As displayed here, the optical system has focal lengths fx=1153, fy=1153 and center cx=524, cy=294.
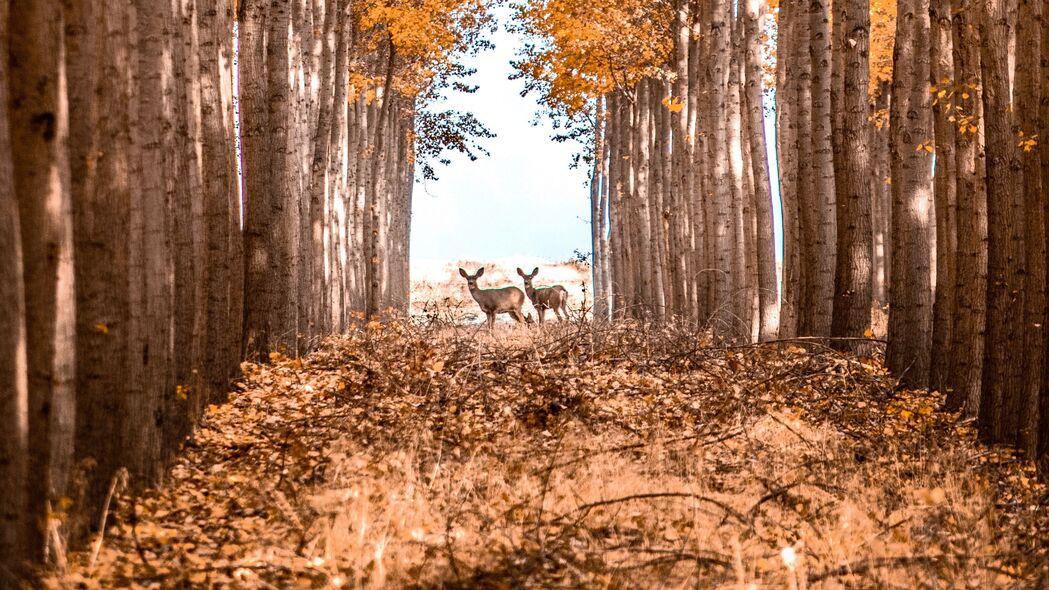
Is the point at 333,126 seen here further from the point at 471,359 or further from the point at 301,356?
the point at 471,359

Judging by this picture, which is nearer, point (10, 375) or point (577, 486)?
point (10, 375)

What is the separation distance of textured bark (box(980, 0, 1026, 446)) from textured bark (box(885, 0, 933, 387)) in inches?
115

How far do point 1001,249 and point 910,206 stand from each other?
11.0ft

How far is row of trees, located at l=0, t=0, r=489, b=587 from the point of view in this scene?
5711 mm

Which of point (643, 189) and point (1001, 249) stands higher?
point (643, 189)

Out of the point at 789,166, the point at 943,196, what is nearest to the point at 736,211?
the point at 789,166

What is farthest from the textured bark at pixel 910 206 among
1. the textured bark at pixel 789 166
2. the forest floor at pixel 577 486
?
the textured bark at pixel 789 166

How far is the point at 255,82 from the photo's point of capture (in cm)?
1445

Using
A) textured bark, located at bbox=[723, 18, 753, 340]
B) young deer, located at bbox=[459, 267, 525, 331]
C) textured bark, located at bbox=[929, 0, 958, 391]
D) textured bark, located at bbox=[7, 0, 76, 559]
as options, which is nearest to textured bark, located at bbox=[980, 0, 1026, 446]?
textured bark, located at bbox=[929, 0, 958, 391]

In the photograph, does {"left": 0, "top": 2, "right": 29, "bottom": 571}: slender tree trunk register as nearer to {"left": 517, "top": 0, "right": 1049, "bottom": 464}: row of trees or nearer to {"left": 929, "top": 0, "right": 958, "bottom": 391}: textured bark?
{"left": 517, "top": 0, "right": 1049, "bottom": 464}: row of trees

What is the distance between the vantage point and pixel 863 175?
48.7ft

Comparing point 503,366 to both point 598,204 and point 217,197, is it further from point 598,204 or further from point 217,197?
point 598,204

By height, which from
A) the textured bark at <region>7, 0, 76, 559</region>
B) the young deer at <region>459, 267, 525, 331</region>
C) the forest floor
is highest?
the textured bark at <region>7, 0, 76, 559</region>

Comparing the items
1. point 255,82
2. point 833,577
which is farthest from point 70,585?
point 255,82
